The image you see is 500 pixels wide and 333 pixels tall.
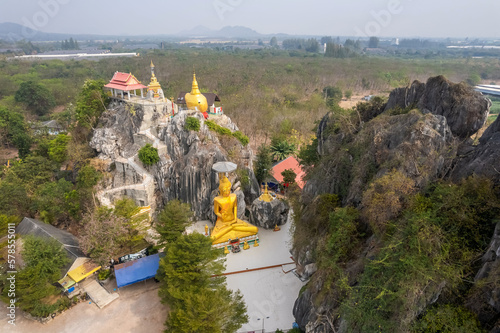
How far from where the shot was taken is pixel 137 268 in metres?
16.2

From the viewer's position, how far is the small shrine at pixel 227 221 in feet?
60.7

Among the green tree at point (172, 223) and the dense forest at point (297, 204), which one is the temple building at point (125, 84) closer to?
the dense forest at point (297, 204)

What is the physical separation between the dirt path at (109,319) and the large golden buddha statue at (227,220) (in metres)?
5.04

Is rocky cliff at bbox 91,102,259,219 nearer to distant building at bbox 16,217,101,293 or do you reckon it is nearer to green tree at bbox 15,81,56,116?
distant building at bbox 16,217,101,293

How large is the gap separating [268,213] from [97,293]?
10486 millimetres

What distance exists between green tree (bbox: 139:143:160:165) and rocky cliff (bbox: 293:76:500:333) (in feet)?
36.7

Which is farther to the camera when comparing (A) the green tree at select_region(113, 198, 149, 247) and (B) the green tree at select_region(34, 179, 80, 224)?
(B) the green tree at select_region(34, 179, 80, 224)

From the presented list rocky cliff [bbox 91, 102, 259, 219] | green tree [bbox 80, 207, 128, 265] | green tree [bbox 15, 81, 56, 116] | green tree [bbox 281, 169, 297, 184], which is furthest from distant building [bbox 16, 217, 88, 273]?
green tree [bbox 15, 81, 56, 116]

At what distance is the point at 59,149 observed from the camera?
26297mm

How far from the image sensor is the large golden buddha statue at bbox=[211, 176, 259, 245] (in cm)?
1864

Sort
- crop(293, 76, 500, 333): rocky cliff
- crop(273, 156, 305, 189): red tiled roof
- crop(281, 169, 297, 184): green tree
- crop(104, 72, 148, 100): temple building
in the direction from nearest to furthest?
crop(293, 76, 500, 333): rocky cliff, crop(281, 169, 297, 184): green tree, crop(104, 72, 148, 100): temple building, crop(273, 156, 305, 189): red tiled roof

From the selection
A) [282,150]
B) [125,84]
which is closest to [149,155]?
[125,84]

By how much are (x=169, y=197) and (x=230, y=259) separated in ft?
23.3

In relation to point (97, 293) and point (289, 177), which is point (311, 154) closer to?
point (289, 177)
